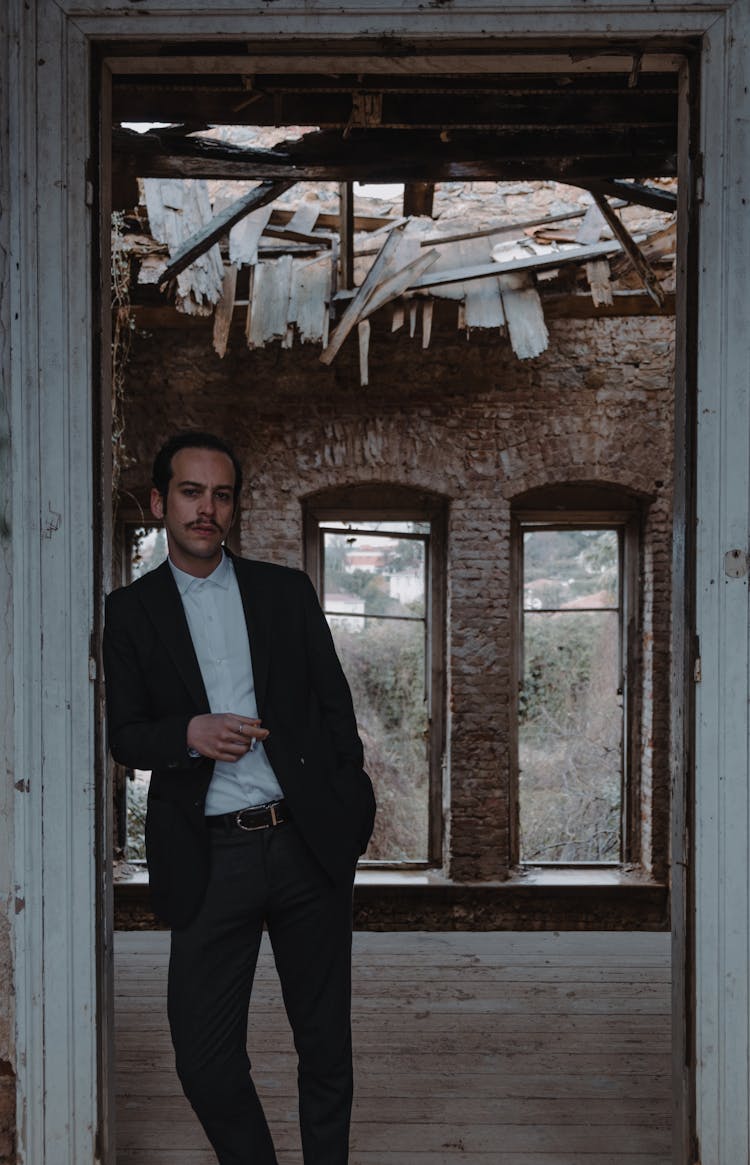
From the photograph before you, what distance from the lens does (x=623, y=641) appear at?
714 centimetres

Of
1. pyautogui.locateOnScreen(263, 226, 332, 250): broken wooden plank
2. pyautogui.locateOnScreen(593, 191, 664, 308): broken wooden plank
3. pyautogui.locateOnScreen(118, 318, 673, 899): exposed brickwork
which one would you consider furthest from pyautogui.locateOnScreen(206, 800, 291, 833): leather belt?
pyautogui.locateOnScreen(263, 226, 332, 250): broken wooden plank

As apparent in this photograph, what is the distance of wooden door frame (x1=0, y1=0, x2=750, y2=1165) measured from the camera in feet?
6.41

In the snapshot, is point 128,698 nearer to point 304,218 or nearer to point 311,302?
point 311,302

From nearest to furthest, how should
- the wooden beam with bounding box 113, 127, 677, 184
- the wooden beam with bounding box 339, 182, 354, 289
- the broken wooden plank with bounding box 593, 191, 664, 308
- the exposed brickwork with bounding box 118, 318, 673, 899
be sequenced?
the wooden beam with bounding box 113, 127, 677, 184 < the broken wooden plank with bounding box 593, 191, 664, 308 < the wooden beam with bounding box 339, 182, 354, 289 < the exposed brickwork with bounding box 118, 318, 673, 899

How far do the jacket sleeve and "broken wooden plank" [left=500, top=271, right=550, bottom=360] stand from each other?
4.52 m

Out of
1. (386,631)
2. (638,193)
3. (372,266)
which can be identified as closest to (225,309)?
(372,266)

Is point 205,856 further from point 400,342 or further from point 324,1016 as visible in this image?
point 400,342

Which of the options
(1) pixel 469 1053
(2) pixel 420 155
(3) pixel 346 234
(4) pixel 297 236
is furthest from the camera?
(4) pixel 297 236

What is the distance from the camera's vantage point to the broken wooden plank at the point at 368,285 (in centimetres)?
566

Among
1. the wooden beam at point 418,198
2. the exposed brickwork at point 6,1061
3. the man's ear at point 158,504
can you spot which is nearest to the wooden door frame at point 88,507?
the exposed brickwork at point 6,1061

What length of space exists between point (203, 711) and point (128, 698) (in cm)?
16

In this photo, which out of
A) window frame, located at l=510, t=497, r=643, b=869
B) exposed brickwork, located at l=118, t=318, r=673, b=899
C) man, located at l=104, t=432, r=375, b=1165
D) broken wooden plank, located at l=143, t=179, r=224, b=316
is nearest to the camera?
man, located at l=104, t=432, r=375, b=1165

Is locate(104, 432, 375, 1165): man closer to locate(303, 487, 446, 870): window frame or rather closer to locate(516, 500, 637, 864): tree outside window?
locate(303, 487, 446, 870): window frame

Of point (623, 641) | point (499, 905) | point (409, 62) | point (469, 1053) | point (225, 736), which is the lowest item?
point (499, 905)
